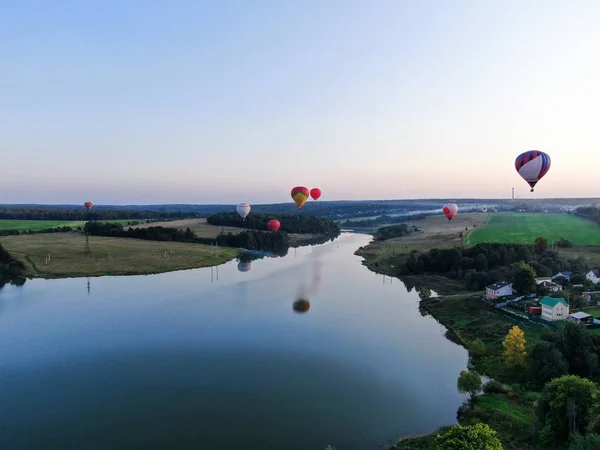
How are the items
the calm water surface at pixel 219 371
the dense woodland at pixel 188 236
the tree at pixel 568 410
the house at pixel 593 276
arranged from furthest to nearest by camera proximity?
1. the dense woodland at pixel 188 236
2. the house at pixel 593 276
3. the calm water surface at pixel 219 371
4. the tree at pixel 568 410

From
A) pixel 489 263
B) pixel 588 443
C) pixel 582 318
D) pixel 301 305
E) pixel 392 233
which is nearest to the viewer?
pixel 588 443

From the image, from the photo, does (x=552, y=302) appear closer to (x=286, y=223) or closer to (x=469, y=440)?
(x=469, y=440)

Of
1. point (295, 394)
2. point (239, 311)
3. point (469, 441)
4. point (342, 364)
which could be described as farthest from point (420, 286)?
point (469, 441)

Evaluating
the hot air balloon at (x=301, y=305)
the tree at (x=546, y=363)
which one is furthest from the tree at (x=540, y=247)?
the tree at (x=546, y=363)

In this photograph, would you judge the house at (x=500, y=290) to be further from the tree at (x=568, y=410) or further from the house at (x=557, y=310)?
the tree at (x=568, y=410)

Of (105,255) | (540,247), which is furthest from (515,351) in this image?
(105,255)

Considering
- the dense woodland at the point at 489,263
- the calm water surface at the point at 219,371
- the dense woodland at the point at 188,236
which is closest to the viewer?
the calm water surface at the point at 219,371

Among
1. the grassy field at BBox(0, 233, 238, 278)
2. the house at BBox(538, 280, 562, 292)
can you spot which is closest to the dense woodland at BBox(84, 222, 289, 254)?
the grassy field at BBox(0, 233, 238, 278)
